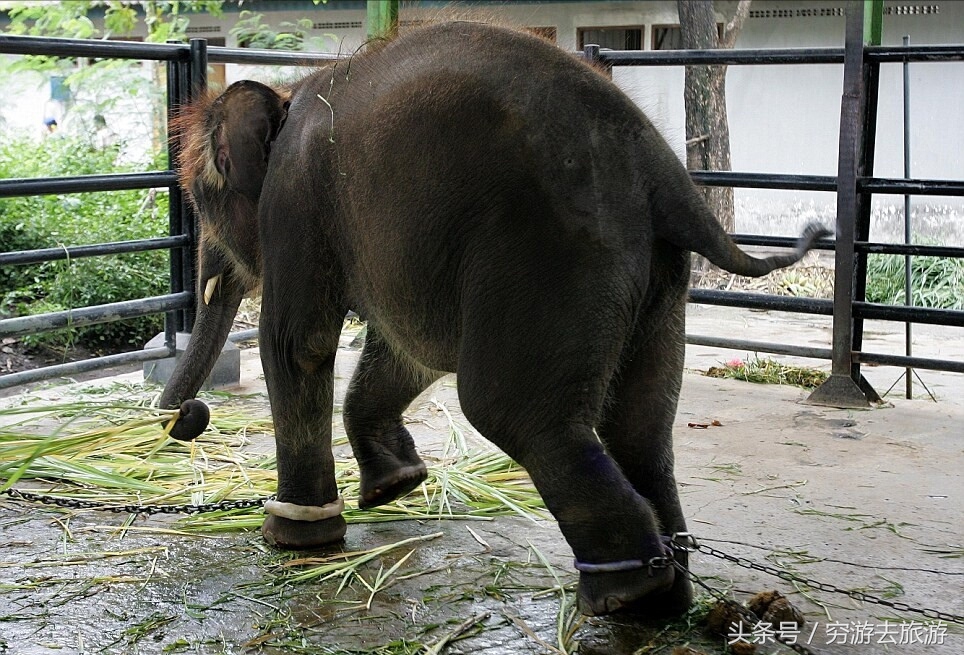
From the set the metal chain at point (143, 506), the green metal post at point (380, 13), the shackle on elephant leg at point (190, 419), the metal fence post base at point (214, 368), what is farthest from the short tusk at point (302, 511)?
the green metal post at point (380, 13)

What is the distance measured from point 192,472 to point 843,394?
3455 millimetres

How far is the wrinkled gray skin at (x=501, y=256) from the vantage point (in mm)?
3123

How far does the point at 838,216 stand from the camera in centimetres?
621

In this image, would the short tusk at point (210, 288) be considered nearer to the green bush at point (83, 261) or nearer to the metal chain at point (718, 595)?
the metal chain at point (718, 595)

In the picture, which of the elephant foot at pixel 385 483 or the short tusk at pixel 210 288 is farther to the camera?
the short tusk at pixel 210 288

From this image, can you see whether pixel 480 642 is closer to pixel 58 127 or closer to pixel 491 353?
pixel 491 353

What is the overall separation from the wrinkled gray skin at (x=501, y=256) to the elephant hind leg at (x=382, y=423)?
31 centimetres

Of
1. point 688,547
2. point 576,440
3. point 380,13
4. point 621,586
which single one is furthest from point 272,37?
point 621,586

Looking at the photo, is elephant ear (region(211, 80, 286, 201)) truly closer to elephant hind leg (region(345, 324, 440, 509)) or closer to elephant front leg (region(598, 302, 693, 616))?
elephant hind leg (region(345, 324, 440, 509))

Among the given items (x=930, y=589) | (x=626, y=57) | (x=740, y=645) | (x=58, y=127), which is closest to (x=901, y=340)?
(x=626, y=57)

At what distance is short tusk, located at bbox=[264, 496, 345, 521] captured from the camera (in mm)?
3979

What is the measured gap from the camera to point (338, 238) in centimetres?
372

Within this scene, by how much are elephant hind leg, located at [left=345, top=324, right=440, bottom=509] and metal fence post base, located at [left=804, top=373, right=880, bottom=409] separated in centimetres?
274

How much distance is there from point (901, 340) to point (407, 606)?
251 inches
